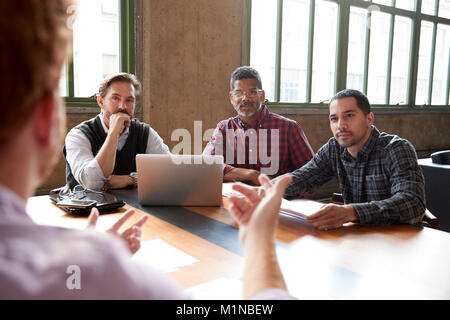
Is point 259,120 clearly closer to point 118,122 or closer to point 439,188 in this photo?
point 118,122

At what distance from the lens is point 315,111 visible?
557 centimetres

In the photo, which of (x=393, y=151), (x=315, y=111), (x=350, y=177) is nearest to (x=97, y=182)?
(x=350, y=177)

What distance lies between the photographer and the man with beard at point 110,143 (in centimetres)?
227

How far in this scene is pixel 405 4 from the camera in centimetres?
660

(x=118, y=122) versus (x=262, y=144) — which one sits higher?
(x=118, y=122)

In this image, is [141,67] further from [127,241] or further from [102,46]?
[127,241]

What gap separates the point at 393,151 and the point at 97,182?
157 cm

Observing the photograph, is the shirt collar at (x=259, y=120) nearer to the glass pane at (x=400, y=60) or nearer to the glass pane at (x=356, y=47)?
the glass pane at (x=356, y=47)

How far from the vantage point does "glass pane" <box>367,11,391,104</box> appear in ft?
20.6

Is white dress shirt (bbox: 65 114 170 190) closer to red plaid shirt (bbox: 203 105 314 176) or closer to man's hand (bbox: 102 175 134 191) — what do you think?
man's hand (bbox: 102 175 134 191)

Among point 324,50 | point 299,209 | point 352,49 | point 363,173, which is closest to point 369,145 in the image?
point 363,173

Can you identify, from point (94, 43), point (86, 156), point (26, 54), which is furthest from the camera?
point (94, 43)

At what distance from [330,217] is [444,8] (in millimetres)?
7353

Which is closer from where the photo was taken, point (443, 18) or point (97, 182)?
point (97, 182)
